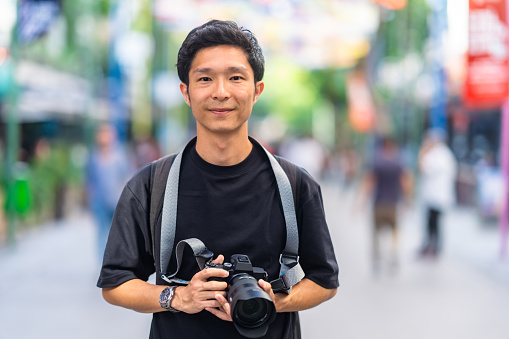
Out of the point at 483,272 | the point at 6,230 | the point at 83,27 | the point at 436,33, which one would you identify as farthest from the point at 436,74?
the point at 83,27

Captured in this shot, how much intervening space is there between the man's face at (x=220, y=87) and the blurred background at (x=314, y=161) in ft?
14.6

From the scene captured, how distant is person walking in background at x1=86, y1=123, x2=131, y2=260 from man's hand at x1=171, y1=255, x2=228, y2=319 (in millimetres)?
6773

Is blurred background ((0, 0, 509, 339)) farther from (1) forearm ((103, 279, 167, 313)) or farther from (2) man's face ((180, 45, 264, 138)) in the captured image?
(2) man's face ((180, 45, 264, 138))

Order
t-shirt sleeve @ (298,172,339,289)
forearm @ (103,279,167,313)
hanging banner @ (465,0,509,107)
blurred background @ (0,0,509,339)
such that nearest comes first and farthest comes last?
forearm @ (103,279,167,313) → t-shirt sleeve @ (298,172,339,289) → blurred background @ (0,0,509,339) → hanging banner @ (465,0,509,107)

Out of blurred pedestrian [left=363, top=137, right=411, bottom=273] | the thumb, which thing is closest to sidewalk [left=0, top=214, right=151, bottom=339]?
blurred pedestrian [left=363, top=137, right=411, bottom=273]

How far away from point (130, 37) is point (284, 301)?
19.6 metres

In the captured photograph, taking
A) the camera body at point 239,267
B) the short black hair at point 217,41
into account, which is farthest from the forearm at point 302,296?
the short black hair at point 217,41

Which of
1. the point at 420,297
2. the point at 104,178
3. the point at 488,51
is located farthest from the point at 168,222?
the point at 488,51

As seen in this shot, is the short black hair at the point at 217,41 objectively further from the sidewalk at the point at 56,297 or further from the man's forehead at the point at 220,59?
the sidewalk at the point at 56,297

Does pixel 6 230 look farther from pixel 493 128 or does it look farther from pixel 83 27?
pixel 493 128

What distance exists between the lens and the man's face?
2.19m

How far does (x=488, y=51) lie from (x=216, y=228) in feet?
31.3

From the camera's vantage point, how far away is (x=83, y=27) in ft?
81.9

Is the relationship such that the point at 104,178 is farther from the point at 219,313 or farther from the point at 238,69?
the point at 219,313
